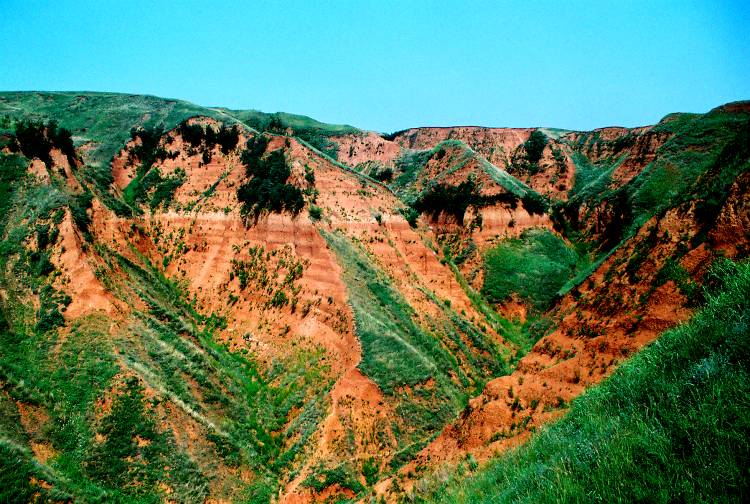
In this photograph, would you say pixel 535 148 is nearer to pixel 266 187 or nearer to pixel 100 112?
pixel 266 187

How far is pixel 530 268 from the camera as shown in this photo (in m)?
42.6

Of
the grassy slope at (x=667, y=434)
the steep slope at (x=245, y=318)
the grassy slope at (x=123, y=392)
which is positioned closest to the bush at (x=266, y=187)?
the steep slope at (x=245, y=318)

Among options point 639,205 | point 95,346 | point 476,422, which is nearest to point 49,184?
point 95,346

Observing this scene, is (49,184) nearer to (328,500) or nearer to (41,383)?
(41,383)

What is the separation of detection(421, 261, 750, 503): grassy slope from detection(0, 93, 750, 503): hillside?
19 centimetres

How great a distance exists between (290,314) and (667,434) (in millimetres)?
22938

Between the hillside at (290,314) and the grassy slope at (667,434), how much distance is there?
0.63 feet

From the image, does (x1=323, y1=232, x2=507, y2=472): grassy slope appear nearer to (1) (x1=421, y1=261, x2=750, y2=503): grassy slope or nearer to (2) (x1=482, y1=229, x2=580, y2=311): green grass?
(2) (x1=482, y1=229, x2=580, y2=311): green grass

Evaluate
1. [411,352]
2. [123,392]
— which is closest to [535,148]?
[411,352]

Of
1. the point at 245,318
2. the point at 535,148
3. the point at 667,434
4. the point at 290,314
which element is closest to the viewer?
the point at 667,434

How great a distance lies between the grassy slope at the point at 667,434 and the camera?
555 centimetres

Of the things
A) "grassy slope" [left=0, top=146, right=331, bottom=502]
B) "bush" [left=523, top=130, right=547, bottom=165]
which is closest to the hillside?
"grassy slope" [left=0, top=146, right=331, bottom=502]

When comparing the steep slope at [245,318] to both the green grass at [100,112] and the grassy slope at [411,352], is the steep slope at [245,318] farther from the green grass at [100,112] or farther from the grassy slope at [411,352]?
the green grass at [100,112]

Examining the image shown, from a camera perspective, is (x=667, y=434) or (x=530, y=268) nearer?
(x=667, y=434)
